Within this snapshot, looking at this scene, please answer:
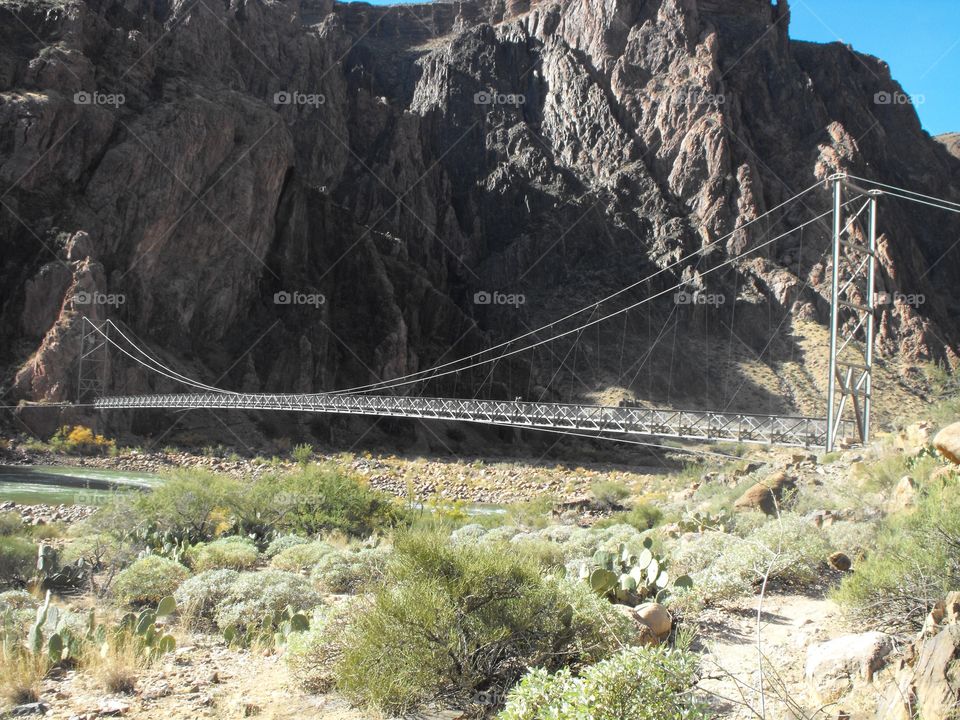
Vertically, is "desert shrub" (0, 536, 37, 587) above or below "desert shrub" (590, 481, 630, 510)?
above

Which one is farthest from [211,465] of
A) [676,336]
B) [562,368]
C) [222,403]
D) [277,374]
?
[676,336]

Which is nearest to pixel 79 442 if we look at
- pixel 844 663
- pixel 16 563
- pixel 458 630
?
pixel 16 563

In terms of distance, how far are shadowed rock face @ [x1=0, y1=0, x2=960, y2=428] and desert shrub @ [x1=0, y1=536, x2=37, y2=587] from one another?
25802mm

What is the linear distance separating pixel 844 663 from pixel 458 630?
192cm

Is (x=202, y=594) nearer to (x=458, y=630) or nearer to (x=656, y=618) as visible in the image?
(x=458, y=630)

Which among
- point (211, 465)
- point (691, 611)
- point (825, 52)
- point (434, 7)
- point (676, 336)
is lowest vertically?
point (211, 465)

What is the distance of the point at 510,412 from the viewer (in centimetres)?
2434

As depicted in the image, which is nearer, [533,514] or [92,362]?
[533,514]

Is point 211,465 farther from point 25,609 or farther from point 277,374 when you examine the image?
point 25,609

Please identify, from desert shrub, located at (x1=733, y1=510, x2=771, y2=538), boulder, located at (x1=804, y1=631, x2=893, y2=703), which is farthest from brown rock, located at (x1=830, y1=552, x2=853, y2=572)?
boulder, located at (x1=804, y1=631, x2=893, y2=703)

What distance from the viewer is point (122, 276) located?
36156 millimetres

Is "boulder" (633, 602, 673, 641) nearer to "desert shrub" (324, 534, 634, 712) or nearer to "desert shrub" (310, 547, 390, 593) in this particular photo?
"desert shrub" (324, 534, 634, 712)

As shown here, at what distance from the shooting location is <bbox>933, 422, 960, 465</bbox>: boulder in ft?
22.5

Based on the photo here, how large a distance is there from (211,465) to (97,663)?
74.1 ft
